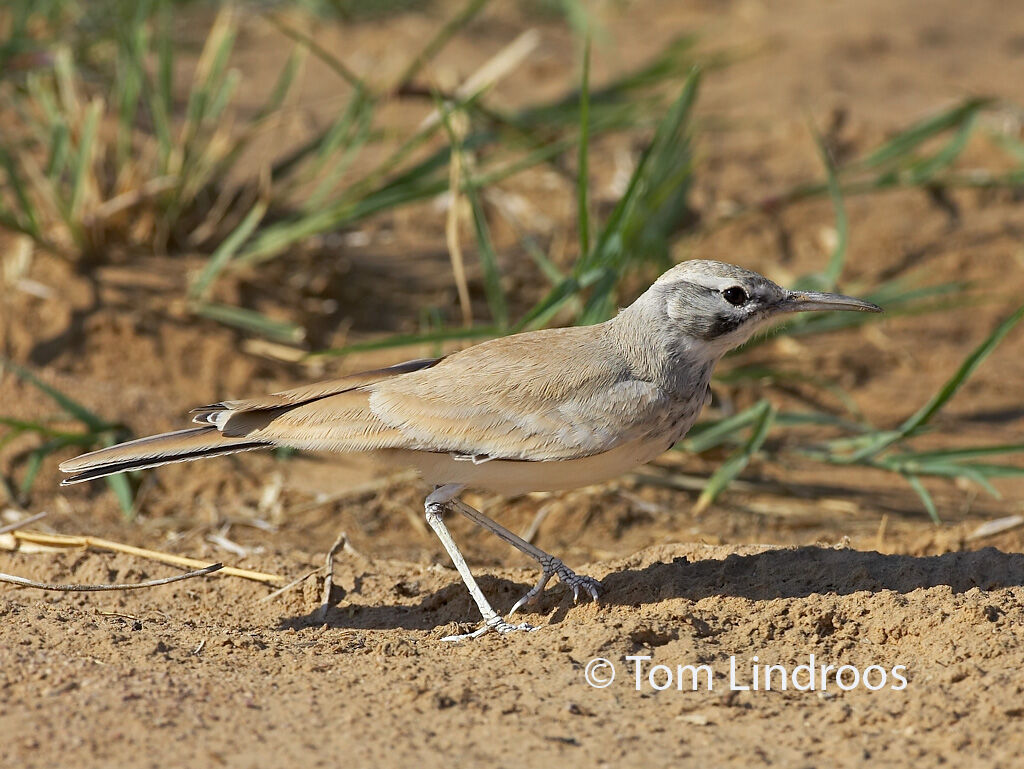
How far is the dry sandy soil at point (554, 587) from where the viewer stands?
10.4ft

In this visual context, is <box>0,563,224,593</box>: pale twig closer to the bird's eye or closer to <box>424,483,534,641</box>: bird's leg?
<box>424,483,534,641</box>: bird's leg

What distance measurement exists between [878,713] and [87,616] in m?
2.42

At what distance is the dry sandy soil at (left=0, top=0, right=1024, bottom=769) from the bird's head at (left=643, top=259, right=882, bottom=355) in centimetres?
77

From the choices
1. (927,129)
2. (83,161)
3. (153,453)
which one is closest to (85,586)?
(153,453)

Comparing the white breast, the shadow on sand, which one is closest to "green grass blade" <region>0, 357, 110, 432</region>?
the shadow on sand

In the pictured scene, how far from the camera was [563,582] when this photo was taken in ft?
13.9

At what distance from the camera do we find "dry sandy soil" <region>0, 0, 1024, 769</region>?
10.4ft

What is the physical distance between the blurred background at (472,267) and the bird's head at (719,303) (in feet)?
3.31

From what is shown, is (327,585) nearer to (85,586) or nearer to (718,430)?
(85,586)

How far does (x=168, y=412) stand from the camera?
600 centimetres

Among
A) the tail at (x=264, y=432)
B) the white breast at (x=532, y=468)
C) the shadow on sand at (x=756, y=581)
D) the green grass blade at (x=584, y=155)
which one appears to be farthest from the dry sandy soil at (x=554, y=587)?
the green grass blade at (x=584, y=155)

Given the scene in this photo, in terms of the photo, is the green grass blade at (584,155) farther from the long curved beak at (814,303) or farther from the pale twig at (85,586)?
the pale twig at (85,586)

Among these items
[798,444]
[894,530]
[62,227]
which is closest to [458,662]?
[894,530]

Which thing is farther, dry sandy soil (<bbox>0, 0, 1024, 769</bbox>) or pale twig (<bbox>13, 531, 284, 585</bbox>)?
pale twig (<bbox>13, 531, 284, 585</bbox>)
